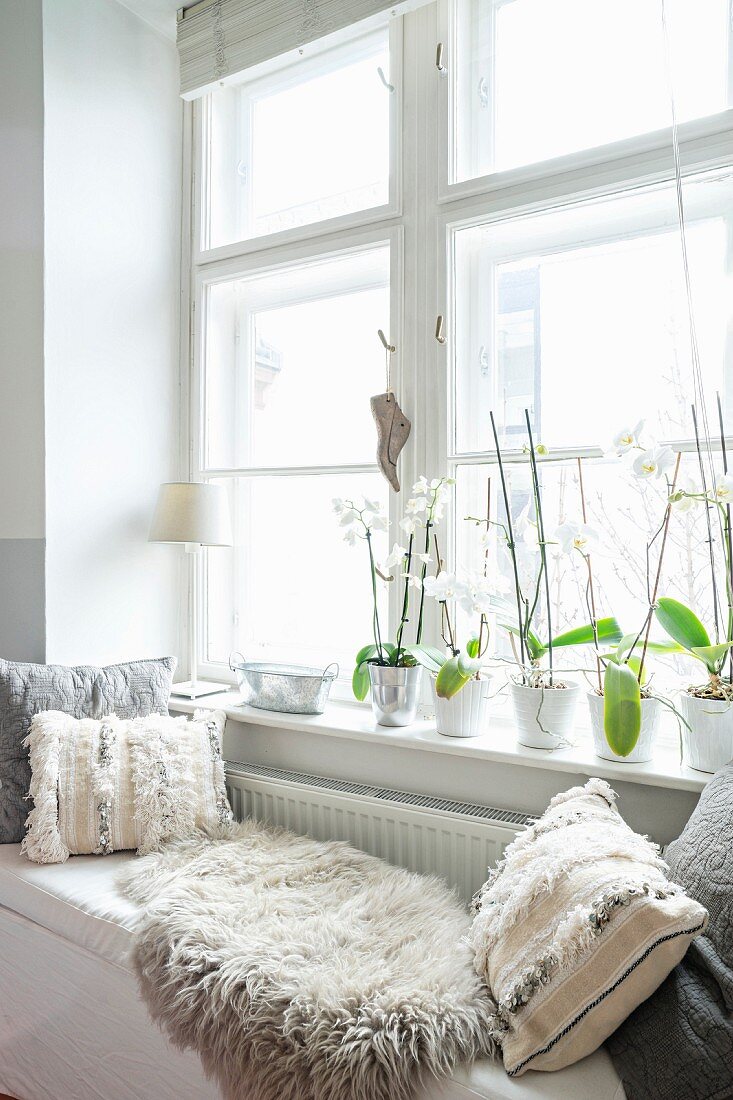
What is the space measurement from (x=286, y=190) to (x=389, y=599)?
1.35 m

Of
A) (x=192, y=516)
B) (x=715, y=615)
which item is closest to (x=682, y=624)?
(x=715, y=615)

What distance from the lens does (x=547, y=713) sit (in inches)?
65.5

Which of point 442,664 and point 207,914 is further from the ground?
point 442,664

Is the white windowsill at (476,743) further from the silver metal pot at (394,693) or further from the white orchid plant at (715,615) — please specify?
the white orchid plant at (715,615)

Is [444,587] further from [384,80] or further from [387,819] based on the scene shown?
[384,80]

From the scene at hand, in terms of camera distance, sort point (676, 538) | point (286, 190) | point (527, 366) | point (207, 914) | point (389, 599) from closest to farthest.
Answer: point (207, 914) → point (676, 538) → point (527, 366) → point (389, 599) → point (286, 190)

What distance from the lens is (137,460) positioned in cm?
238

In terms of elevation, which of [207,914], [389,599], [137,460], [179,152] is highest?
[179,152]

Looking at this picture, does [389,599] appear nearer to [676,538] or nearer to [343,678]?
[343,678]

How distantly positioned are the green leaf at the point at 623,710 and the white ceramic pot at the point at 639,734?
29mm

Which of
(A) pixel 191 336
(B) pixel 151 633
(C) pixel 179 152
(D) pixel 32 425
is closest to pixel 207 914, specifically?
(B) pixel 151 633

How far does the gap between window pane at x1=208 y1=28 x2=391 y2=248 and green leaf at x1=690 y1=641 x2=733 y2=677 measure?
4.93ft

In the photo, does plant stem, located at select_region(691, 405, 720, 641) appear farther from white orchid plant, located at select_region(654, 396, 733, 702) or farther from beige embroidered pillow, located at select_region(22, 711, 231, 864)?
beige embroidered pillow, located at select_region(22, 711, 231, 864)

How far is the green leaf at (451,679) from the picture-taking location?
5.62 ft
